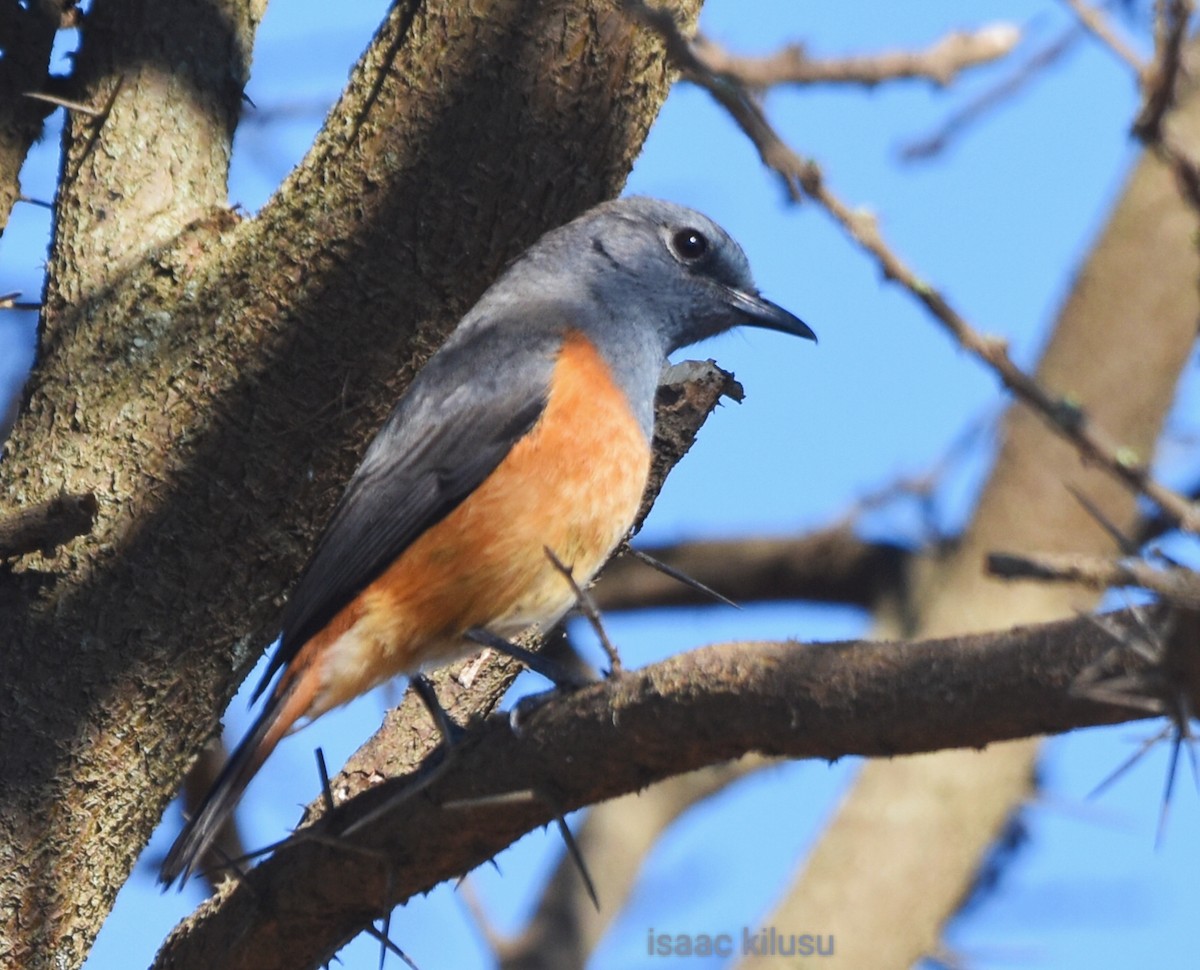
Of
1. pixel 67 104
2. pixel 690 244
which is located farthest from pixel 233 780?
pixel 690 244

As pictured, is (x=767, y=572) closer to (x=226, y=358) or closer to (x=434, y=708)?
(x=434, y=708)

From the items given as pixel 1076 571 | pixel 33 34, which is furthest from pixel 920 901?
pixel 1076 571

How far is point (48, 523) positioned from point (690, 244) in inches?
111

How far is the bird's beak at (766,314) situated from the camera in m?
5.72

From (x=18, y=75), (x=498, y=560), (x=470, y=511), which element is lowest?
(x=498, y=560)

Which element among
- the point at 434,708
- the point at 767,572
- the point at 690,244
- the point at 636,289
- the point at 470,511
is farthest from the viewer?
the point at 767,572

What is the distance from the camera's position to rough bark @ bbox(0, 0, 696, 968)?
13.3ft

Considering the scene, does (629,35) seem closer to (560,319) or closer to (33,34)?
(560,319)

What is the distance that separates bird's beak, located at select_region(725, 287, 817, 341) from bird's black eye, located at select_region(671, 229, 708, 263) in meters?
0.18

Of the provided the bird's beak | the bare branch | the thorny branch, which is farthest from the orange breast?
the bare branch

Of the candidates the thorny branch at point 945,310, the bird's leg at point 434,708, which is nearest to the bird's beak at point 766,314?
the bird's leg at point 434,708

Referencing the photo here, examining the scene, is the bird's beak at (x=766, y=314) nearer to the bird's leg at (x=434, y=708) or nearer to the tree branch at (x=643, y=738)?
the bird's leg at (x=434, y=708)

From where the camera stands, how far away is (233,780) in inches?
163

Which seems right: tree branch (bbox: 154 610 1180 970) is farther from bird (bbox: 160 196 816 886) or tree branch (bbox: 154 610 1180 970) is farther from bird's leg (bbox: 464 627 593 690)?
bird's leg (bbox: 464 627 593 690)
